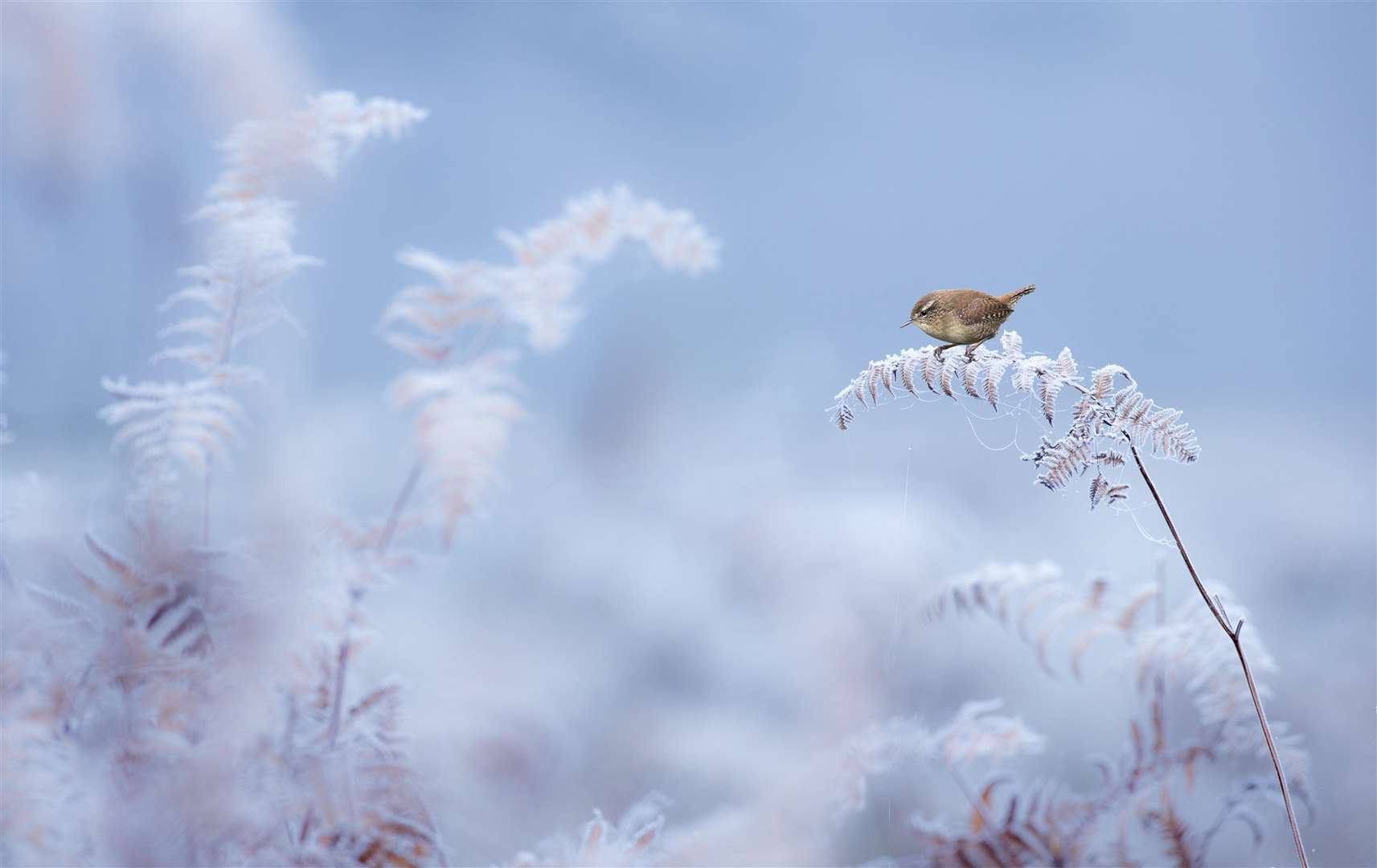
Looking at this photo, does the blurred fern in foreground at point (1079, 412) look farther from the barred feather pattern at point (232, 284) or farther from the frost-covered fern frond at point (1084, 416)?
the barred feather pattern at point (232, 284)

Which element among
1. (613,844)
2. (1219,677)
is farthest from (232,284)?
(1219,677)

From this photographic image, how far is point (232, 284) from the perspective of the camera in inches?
53.4

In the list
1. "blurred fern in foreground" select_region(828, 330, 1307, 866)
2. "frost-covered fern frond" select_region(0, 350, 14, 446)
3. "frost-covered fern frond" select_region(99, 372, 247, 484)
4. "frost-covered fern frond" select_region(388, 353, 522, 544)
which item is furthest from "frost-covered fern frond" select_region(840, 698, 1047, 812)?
"frost-covered fern frond" select_region(0, 350, 14, 446)

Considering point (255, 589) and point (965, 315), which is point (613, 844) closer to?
point (255, 589)

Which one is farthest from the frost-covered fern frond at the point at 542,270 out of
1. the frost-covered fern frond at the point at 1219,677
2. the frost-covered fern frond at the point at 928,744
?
the frost-covered fern frond at the point at 1219,677

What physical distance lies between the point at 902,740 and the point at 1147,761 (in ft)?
1.15

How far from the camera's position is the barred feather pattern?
1323 millimetres

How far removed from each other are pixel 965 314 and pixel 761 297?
1.59ft

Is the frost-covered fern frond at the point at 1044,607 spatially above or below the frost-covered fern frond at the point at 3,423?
below

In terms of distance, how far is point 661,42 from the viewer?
1403 millimetres

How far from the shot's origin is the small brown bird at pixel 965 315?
0.96 meters

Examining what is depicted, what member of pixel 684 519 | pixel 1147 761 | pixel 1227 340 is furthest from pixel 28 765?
pixel 1227 340

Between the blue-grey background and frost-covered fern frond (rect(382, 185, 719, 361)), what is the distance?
3cm

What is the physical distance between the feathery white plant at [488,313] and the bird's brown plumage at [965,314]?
19.6 inches
